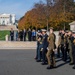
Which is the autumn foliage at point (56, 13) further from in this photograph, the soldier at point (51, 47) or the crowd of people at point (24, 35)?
the soldier at point (51, 47)

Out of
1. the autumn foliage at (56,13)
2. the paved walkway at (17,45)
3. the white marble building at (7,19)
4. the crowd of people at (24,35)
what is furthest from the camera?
the white marble building at (7,19)

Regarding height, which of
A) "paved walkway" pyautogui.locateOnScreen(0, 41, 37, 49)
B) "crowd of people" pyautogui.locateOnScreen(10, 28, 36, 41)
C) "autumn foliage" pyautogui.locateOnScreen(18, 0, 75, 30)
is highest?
"autumn foliage" pyautogui.locateOnScreen(18, 0, 75, 30)

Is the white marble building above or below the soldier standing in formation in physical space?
above

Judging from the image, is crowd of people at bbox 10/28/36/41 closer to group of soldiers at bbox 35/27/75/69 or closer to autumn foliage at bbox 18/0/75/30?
group of soldiers at bbox 35/27/75/69

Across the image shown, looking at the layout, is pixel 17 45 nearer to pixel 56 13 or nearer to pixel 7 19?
pixel 56 13

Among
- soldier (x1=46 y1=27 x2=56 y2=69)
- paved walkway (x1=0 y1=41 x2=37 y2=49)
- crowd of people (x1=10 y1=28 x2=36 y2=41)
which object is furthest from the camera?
crowd of people (x1=10 y1=28 x2=36 y2=41)

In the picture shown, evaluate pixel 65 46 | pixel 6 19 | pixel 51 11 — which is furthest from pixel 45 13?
pixel 6 19

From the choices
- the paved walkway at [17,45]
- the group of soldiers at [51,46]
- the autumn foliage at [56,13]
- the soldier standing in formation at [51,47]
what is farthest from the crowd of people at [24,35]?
the autumn foliage at [56,13]

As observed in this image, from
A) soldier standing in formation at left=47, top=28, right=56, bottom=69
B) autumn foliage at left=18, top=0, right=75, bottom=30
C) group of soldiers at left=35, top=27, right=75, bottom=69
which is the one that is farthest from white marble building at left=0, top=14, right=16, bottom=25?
soldier standing in formation at left=47, top=28, right=56, bottom=69

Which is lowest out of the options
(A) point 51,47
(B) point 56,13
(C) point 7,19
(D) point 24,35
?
(A) point 51,47

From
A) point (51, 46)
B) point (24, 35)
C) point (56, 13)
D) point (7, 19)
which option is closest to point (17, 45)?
point (24, 35)

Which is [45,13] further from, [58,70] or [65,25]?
[58,70]

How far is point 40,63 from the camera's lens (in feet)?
46.0

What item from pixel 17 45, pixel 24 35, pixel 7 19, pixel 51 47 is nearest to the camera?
pixel 51 47
